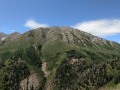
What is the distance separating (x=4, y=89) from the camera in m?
123

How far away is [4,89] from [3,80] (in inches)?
184

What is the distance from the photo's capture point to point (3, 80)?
125 metres
